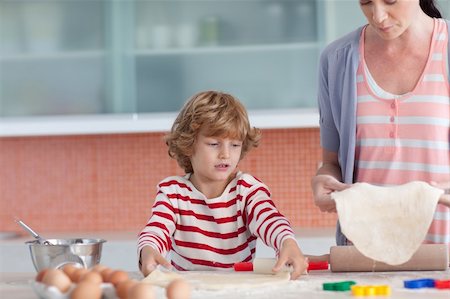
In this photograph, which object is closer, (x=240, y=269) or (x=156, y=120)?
(x=240, y=269)

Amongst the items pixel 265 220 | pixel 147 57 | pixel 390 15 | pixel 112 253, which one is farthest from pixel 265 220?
pixel 147 57

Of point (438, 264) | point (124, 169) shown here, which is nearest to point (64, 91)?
point (124, 169)

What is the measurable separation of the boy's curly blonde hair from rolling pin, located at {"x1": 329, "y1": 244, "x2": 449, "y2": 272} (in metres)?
0.44

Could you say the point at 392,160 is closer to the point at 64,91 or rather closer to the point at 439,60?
the point at 439,60

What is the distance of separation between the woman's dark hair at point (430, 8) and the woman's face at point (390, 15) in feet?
0.58

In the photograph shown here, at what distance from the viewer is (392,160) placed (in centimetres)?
182

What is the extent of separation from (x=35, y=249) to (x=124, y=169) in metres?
2.01

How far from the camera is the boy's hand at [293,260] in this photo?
1.62 m

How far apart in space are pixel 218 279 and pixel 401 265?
37 centimetres

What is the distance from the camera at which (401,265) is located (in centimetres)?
168

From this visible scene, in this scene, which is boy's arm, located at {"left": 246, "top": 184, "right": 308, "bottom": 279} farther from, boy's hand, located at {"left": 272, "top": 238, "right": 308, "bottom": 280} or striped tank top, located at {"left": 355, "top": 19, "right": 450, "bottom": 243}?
striped tank top, located at {"left": 355, "top": 19, "right": 450, "bottom": 243}

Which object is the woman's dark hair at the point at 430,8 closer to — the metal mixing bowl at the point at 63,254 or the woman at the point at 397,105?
the woman at the point at 397,105

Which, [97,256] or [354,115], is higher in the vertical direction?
[354,115]

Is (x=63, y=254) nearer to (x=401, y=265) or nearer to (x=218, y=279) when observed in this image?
(x=218, y=279)
